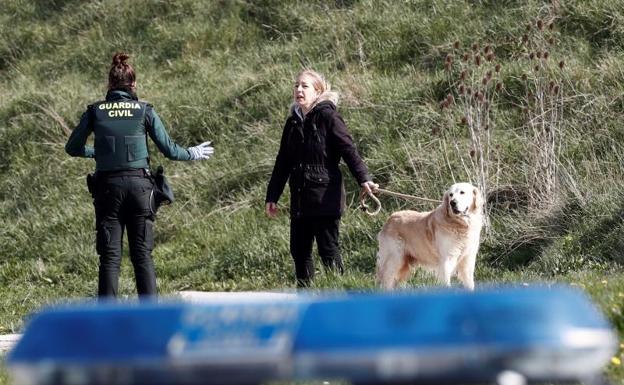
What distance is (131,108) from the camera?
7.80 metres

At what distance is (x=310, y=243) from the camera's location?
8.60 meters

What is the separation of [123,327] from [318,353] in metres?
0.37

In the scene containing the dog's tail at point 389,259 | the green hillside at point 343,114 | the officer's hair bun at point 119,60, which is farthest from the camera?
the green hillside at point 343,114

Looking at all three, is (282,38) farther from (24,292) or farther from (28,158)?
(24,292)

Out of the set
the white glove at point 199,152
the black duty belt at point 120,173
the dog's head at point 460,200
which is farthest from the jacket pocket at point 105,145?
the dog's head at point 460,200

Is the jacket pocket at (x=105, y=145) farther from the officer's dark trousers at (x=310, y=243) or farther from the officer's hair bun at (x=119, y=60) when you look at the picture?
the officer's dark trousers at (x=310, y=243)

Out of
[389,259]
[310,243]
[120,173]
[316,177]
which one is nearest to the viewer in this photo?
[120,173]

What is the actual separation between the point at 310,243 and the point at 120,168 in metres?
1.59

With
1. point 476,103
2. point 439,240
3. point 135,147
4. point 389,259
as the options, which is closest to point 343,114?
point 476,103

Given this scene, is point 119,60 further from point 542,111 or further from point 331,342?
point 331,342

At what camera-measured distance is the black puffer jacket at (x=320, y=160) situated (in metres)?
8.41

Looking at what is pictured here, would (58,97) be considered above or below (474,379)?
Answer: below

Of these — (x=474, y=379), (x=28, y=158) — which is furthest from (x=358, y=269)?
(x=474, y=379)

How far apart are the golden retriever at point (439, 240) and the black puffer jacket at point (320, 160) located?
1.98 ft
